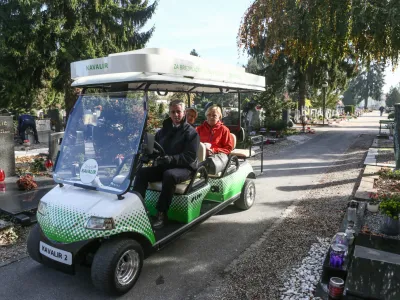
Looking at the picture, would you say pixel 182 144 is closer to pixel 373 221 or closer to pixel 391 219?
pixel 391 219

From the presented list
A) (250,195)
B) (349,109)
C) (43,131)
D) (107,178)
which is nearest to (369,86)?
(349,109)

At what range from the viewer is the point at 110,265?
2.99 metres

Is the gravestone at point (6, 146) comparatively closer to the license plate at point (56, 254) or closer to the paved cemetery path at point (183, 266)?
the paved cemetery path at point (183, 266)

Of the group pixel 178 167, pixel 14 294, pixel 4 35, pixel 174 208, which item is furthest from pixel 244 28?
pixel 4 35

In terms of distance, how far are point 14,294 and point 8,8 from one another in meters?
15.7

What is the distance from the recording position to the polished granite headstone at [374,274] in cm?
283

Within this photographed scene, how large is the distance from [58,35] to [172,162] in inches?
549

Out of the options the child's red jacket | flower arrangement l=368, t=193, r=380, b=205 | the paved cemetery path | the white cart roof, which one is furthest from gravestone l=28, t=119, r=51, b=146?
flower arrangement l=368, t=193, r=380, b=205

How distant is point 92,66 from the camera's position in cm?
354

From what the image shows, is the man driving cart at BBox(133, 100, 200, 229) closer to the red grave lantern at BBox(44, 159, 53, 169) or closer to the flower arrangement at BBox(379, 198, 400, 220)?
the flower arrangement at BBox(379, 198, 400, 220)

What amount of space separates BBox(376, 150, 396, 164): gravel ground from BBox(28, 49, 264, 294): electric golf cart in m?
7.53

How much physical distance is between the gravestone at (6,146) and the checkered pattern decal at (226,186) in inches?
210

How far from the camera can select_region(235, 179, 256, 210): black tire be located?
Result: 5742 mm

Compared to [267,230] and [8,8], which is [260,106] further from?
[267,230]
